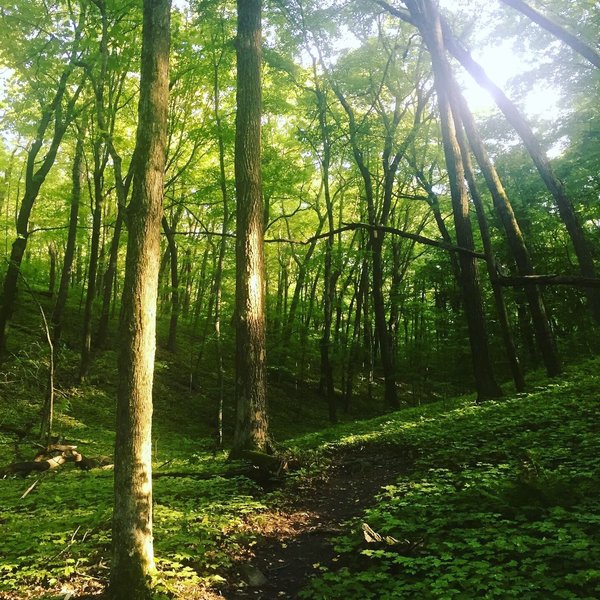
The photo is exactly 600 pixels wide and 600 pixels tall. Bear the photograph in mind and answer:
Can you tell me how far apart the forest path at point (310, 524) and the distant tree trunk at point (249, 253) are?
4.61 feet

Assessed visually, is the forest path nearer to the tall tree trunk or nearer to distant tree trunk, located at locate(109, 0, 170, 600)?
distant tree trunk, located at locate(109, 0, 170, 600)

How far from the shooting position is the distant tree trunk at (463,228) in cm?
954

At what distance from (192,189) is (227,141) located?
343 inches

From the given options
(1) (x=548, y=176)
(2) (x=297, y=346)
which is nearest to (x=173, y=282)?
(2) (x=297, y=346)

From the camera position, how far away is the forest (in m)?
3.60

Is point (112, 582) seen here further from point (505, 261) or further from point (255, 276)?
point (505, 261)

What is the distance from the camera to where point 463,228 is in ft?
32.2

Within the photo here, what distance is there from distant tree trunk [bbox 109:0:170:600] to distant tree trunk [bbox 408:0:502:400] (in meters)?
7.48

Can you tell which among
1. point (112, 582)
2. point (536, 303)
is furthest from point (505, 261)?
point (112, 582)

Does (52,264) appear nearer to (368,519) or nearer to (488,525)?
(368,519)

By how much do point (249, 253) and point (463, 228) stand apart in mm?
5152

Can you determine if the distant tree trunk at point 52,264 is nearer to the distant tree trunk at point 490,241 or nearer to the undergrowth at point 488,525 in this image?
the distant tree trunk at point 490,241

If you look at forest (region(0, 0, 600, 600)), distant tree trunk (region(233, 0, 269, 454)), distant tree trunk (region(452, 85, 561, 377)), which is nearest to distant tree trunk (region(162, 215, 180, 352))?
forest (region(0, 0, 600, 600))

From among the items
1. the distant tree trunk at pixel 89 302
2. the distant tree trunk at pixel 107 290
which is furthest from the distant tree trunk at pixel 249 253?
the distant tree trunk at pixel 89 302
